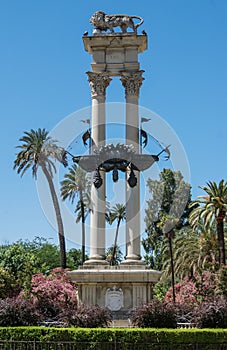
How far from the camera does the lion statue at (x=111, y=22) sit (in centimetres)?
3400

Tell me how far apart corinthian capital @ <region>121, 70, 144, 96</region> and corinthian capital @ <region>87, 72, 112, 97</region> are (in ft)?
3.51

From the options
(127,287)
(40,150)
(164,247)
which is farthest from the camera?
(164,247)

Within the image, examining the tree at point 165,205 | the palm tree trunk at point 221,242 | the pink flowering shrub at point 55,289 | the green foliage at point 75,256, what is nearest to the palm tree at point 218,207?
the palm tree trunk at point 221,242

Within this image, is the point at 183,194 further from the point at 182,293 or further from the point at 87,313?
the point at 87,313

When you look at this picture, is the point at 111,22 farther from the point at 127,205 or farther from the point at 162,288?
the point at 162,288

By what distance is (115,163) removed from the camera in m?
28.9

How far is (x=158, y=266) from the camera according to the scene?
67.4 meters

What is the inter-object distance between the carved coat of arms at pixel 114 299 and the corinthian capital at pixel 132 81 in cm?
1174

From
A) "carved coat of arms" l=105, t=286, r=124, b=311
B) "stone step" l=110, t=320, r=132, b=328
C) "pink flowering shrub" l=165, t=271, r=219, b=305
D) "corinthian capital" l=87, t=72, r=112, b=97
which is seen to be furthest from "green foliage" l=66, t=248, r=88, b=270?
"stone step" l=110, t=320, r=132, b=328

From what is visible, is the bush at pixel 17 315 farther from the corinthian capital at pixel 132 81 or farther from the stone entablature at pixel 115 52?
the stone entablature at pixel 115 52

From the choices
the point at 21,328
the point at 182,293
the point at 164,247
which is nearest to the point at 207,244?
the point at 182,293

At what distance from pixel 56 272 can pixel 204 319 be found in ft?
88.7

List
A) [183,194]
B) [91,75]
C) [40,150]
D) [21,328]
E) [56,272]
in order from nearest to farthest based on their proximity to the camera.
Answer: [21,328] < [91,75] < [56,272] < [40,150] < [183,194]

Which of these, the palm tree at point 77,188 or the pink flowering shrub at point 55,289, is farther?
the palm tree at point 77,188
